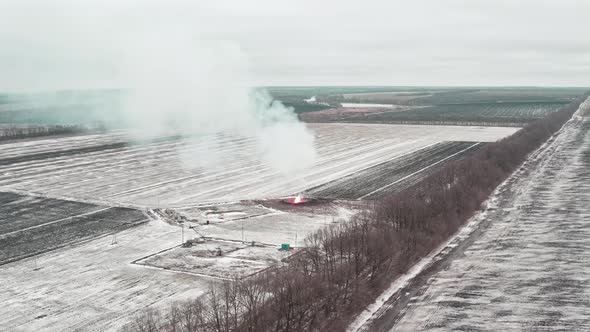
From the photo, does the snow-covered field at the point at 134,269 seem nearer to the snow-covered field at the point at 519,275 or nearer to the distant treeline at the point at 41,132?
the snow-covered field at the point at 519,275

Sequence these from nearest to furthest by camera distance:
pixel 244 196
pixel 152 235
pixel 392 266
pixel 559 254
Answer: pixel 392 266
pixel 559 254
pixel 152 235
pixel 244 196

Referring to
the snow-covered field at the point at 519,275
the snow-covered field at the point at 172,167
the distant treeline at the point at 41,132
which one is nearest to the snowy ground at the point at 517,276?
the snow-covered field at the point at 519,275

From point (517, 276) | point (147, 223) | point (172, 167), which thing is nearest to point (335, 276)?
point (517, 276)

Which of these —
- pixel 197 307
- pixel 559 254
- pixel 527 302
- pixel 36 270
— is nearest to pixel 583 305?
pixel 527 302

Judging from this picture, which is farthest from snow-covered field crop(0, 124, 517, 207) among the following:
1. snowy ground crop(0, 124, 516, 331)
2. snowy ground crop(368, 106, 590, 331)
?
snowy ground crop(368, 106, 590, 331)

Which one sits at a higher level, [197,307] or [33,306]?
[197,307]

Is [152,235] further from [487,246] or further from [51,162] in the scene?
[51,162]

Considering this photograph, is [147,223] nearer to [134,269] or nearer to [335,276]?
[134,269]
